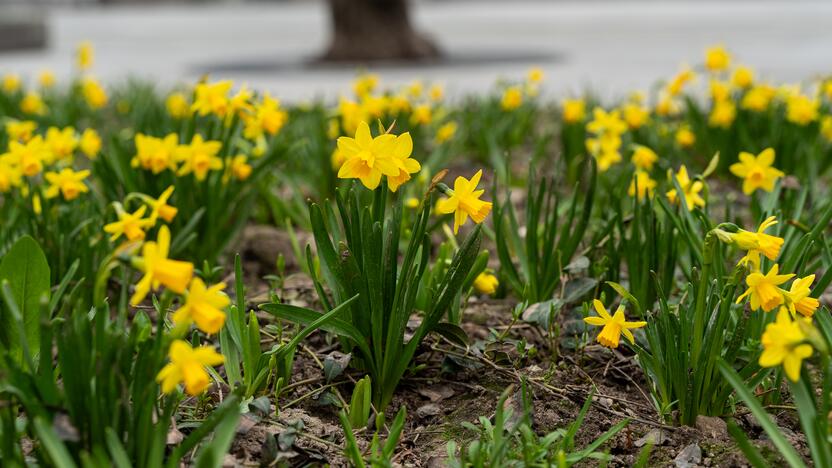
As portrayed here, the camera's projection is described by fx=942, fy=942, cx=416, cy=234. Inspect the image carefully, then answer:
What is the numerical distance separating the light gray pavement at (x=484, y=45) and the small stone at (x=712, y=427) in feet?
17.5

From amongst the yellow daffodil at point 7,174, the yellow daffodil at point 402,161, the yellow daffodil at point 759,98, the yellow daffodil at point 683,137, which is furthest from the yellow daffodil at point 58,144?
the yellow daffodil at point 759,98

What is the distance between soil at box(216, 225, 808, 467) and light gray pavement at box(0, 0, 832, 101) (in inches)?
195

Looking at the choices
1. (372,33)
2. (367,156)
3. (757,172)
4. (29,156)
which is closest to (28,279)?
(367,156)

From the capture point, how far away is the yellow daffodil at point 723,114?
3.79 m

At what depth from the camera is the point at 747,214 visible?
3.42m

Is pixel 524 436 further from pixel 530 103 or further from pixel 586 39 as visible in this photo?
pixel 586 39

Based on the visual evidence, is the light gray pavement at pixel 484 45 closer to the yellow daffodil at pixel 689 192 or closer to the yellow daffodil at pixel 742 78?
the yellow daffodil at pixel 742 78

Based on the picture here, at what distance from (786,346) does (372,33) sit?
9.61m

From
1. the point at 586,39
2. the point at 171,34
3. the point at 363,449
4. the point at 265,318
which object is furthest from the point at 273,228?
the point at 171,34

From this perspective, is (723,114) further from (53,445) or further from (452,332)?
(53,445)

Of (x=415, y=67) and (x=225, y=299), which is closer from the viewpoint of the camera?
(x=225, y=299)

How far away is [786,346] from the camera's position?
53.6 inches

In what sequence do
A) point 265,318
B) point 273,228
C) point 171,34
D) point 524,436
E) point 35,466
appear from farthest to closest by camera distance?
point 171,34 < point 273,228 < point 265,318 < point 524,436 < point 35,466

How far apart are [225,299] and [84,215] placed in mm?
1457
